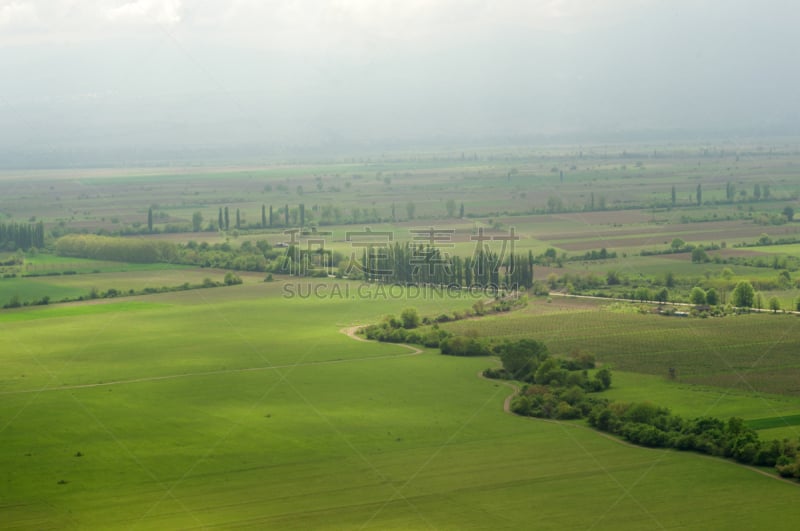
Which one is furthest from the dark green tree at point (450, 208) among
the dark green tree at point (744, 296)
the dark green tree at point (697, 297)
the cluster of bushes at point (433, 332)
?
the dark green tree at point (744, 296)

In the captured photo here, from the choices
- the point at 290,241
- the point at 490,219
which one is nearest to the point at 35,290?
the point at 290,241

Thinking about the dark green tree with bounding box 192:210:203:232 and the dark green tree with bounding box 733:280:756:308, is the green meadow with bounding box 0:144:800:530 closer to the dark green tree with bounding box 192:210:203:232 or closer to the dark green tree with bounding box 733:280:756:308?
the dark green tree with bounding box 733:280:756:308

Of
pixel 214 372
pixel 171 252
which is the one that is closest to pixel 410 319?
pixel 214 372

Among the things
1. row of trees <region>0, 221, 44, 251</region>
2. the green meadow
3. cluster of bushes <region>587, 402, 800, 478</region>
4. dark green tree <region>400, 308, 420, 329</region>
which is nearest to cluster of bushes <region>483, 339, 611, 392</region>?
the green meadow

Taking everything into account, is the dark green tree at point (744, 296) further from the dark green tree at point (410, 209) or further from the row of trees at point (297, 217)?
the dark green tree at point (410, 209)

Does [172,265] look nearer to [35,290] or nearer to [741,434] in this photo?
[35,290]

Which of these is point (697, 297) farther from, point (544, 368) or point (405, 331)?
point (544, 368)
